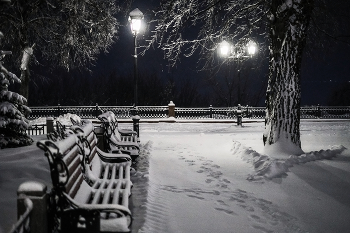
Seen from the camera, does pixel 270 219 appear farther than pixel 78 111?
No

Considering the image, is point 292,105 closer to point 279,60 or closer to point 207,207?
point 279,60

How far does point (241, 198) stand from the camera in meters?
5.27

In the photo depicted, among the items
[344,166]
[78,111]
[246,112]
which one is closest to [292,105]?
[344,166]

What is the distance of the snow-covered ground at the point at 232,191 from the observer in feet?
14.0

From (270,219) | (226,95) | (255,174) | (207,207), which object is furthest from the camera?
(226,95)

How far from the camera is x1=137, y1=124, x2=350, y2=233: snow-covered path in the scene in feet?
14.0

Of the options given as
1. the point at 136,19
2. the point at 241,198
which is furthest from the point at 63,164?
the point at 136,19

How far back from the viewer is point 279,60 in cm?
809

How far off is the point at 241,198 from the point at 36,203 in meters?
3.32

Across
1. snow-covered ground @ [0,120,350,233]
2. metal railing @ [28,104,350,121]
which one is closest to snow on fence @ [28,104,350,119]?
metal railing @ [28,104,350,121]

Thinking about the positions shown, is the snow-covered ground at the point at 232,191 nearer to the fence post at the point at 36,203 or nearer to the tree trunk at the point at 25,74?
the fence post at the point at 36,203

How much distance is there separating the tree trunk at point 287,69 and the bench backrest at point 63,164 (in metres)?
5.72

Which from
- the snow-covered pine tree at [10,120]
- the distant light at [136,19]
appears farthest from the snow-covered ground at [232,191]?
the distant light at [136,19]

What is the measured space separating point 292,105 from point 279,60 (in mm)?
1168
